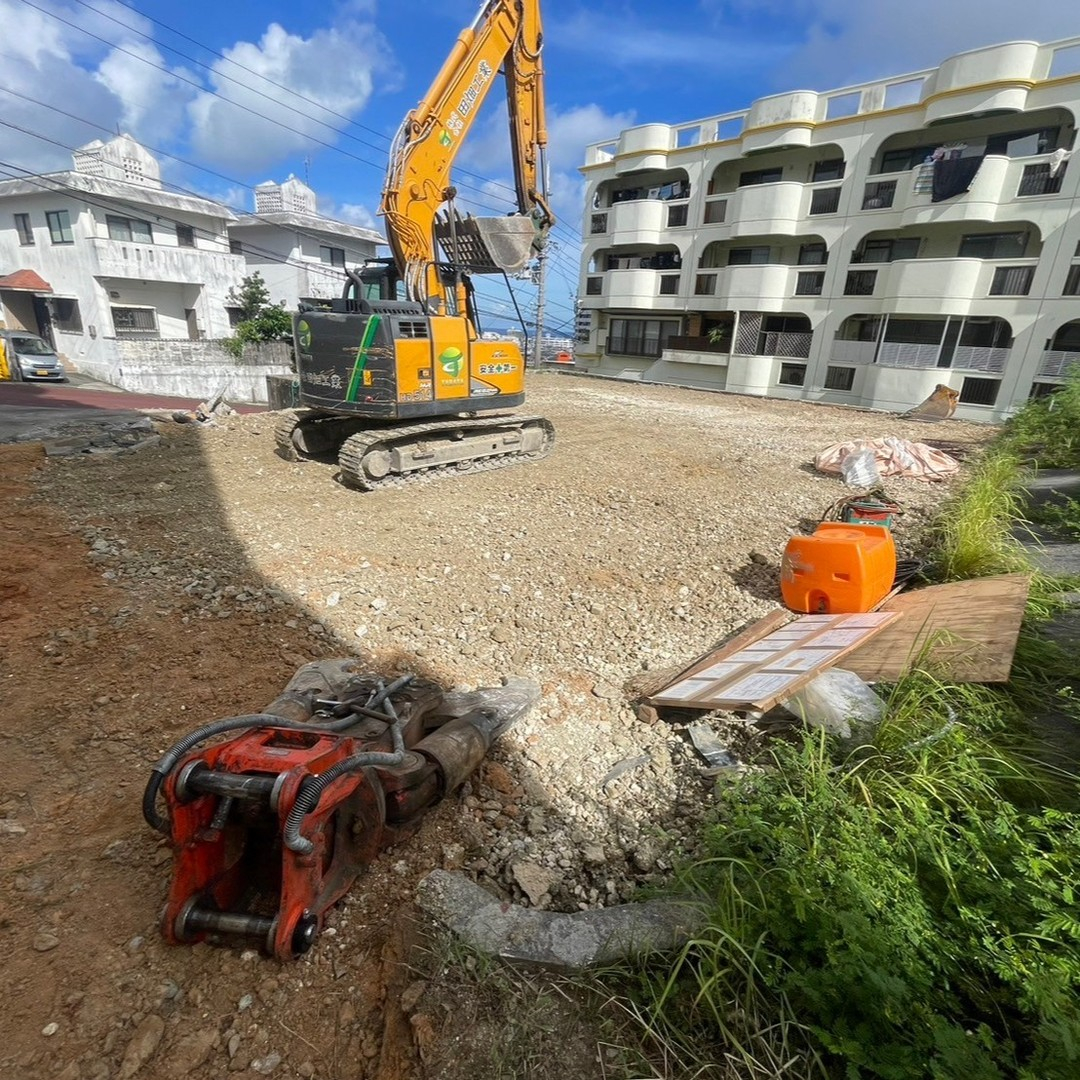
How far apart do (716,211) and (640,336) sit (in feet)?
19.8

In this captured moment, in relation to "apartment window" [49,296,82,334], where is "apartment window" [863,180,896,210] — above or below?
above

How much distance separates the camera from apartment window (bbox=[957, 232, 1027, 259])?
18.6m

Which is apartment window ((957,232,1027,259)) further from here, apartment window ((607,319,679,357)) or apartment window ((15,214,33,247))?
apartment window ((15,214,33,247))

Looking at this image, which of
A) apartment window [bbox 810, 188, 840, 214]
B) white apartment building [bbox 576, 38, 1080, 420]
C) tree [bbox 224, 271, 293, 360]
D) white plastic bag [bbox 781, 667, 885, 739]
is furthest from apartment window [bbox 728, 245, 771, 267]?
white plastic bag [bbox 781, 667, 885, 739]

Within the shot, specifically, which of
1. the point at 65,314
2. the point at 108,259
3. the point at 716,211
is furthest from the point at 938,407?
the point at 65,314

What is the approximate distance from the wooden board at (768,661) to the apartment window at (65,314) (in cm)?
3014

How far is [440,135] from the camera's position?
25.7 feet

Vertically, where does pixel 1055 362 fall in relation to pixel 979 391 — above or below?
above

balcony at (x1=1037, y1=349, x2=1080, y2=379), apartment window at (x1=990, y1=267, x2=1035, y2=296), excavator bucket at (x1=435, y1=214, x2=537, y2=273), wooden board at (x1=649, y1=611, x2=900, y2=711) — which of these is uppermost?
apartment window at (x1=990, y1=267, x2=1035, y2=296)

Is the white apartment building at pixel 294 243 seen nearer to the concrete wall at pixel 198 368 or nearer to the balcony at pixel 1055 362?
the concrete wall at pixel 198 368

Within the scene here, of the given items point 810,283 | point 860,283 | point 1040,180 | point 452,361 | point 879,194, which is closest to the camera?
point 452,361

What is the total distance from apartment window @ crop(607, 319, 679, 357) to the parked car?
22.2 meters

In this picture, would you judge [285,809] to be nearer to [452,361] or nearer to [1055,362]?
[452,361]

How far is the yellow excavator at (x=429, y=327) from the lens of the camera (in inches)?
283
